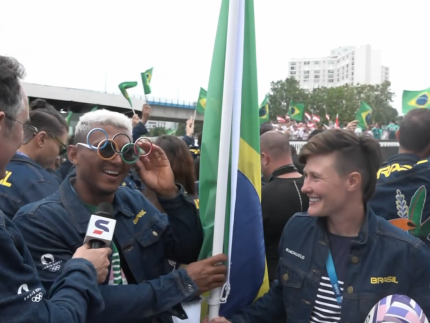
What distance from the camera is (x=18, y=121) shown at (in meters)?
1.70

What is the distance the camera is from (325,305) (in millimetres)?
2244

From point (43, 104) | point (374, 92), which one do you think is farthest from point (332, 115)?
point (43, 104)

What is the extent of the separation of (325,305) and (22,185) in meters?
2.49

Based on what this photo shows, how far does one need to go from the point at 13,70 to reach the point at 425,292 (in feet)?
6.55

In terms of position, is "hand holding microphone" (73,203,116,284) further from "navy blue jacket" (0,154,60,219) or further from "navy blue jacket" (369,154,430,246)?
"navy blue jacket" (369,154,430,246)

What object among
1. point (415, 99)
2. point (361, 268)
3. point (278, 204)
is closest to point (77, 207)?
point (361, 268)

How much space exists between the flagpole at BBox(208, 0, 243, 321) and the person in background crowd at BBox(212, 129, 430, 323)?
35cm

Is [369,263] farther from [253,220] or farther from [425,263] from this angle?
[253,220]

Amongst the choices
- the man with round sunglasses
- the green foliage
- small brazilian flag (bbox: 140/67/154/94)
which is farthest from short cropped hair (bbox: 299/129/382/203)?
the green foliage

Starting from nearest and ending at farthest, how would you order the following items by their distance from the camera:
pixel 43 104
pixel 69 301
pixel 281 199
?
pixel 69 301 → pixel 281 199 → pixel 43 104

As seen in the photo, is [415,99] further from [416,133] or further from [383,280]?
[383,280]

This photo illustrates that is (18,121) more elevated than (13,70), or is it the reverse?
(13,70)

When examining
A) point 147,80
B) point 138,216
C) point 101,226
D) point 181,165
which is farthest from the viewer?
point 147,80

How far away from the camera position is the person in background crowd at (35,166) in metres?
3.55
